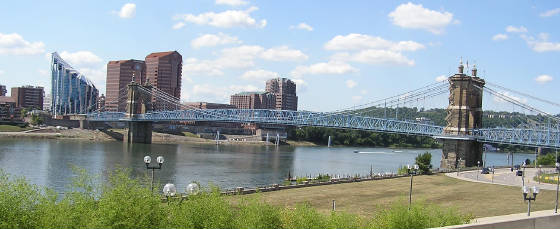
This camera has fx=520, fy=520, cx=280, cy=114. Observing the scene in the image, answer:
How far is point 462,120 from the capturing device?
78250 mm

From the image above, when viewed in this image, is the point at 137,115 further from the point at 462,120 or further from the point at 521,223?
the point at 521,223

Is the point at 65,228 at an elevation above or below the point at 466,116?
below

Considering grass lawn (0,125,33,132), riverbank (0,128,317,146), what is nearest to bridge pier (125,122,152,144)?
riverbank (0,128,317,146)

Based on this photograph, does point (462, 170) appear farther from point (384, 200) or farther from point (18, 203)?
point (18, 203)

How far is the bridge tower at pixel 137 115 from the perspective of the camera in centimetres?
13888

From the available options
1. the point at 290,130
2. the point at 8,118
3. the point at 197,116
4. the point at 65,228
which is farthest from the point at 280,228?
the point at 290,130

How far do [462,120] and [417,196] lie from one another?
38979 millimetres

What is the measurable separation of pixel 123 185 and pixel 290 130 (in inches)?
6458

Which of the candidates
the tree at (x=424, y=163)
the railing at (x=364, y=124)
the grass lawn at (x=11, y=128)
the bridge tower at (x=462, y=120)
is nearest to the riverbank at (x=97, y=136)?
the grass lawn at (x=11, y=128)

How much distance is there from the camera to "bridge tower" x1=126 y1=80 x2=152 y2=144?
456ft

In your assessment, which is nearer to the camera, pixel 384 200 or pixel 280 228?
pixel 280 228

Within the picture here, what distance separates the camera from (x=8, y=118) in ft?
486

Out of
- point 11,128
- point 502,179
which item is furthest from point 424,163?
point 11,128

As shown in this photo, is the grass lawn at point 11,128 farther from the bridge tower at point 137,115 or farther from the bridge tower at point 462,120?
the bridge tower at point 462,120
